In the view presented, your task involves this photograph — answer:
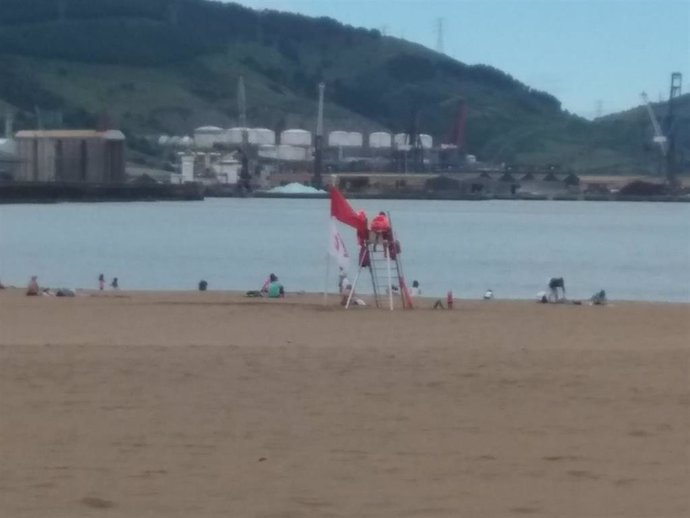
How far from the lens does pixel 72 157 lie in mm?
78125

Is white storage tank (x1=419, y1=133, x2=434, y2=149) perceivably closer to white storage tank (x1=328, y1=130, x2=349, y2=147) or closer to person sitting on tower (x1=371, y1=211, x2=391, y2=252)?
white storage tank (x1=328, y1=130, x2=349, y2=147)

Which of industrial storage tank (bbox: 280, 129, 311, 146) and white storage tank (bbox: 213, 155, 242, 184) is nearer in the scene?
white storage tank (bbox: 213, 155, 242, 184)

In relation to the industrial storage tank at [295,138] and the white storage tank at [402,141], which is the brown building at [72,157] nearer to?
the industrial storage tank at [295,138]

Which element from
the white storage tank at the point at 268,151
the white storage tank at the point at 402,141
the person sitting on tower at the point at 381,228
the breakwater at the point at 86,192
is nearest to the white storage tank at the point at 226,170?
the white storage tank at the point at 268,151

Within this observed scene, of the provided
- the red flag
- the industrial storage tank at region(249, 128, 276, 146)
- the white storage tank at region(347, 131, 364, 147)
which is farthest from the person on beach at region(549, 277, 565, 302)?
the white storage tank at region(347, 131, 364, 147)

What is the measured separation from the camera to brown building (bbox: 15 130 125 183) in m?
77.1

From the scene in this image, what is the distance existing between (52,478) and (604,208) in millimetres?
83993

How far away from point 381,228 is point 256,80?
357ft

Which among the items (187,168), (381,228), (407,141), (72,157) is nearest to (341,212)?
(381,228)

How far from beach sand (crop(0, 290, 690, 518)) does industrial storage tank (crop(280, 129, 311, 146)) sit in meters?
93.4

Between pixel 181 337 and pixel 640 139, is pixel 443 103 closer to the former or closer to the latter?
pixel 640 139

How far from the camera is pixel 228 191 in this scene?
88.3m

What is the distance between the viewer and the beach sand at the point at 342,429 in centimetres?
476

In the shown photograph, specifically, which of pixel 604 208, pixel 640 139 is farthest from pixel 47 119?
pixel 640 139
